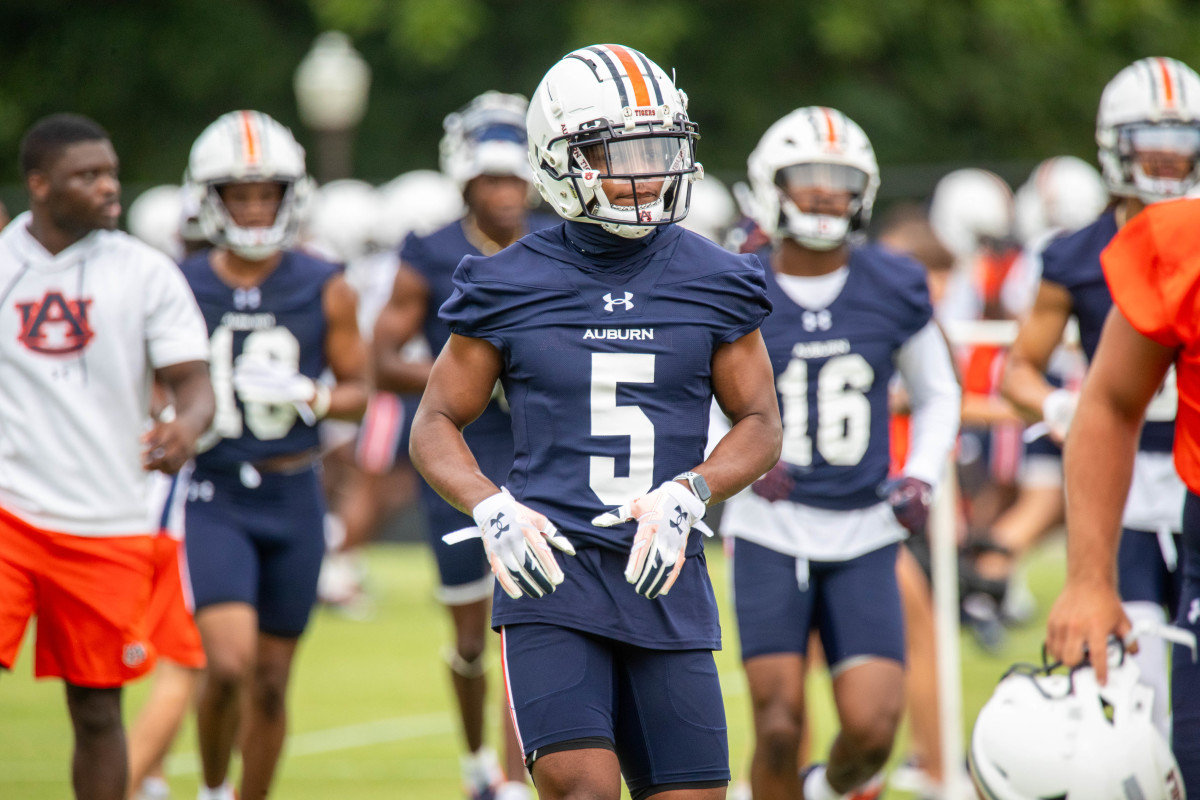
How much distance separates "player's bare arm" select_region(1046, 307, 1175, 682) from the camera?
349cm

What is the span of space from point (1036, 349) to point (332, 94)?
14.7 m

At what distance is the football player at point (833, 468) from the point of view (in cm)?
510

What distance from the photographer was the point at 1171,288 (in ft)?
11.0

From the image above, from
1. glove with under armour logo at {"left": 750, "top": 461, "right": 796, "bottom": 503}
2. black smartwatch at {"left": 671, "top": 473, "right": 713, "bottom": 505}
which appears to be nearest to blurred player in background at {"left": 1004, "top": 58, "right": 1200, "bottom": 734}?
glove with under armour logo at {"left": 750, "top": 461, "right": 796, "bottom": 503}

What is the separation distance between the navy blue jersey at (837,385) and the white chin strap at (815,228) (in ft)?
0.57

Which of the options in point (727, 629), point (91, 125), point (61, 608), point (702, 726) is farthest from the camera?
point (727, 629)

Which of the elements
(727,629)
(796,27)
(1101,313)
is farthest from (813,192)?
(796,27)

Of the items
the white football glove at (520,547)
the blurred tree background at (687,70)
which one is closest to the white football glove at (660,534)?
the white football glove at (520,547)

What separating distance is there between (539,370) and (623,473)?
31cm

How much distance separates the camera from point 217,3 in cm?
2241

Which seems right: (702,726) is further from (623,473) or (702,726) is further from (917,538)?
(917,538)

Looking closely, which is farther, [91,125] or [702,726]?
[91,125]

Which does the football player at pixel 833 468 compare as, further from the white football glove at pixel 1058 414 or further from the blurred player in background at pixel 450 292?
the blurred player in background at pixel 450 292

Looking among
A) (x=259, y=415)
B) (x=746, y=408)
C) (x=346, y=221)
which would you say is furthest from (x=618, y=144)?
(x=346, y=221)
